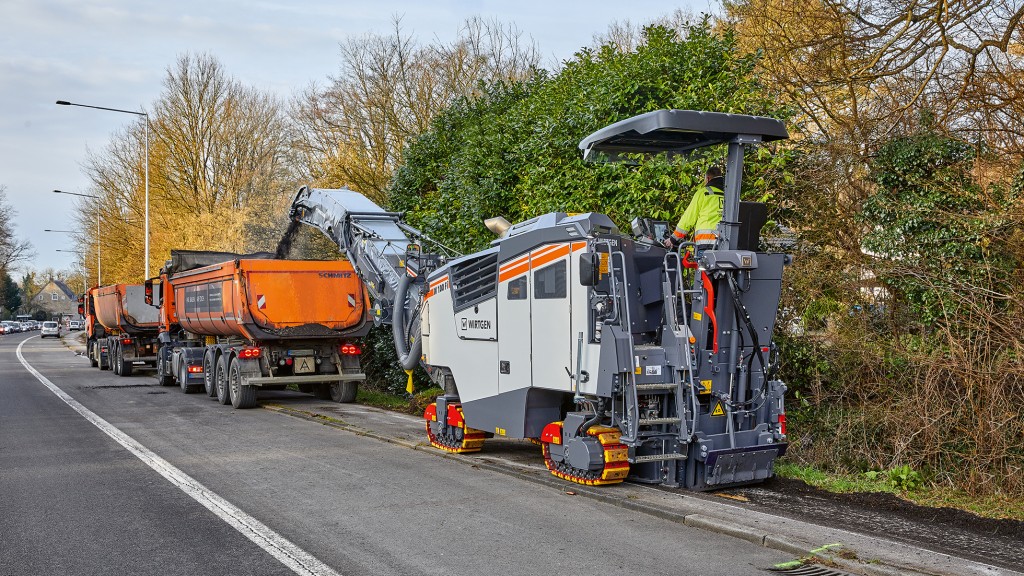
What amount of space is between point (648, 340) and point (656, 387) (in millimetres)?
692

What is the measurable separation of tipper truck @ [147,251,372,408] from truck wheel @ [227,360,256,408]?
0.02m

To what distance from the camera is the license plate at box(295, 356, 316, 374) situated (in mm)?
16500

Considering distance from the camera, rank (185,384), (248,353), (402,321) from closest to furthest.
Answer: (402,321) < (248,353) < (185,384)

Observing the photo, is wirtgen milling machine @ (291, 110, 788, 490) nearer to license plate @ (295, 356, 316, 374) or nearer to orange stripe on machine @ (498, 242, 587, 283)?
orange stripe on machine @ (498, 242, 587, 283)

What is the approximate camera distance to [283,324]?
15961 mm

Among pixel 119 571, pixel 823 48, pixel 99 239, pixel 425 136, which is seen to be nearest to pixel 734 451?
pixel 119 571

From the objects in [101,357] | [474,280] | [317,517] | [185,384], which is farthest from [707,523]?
[101,357]

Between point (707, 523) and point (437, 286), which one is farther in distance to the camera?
point (437, 286)

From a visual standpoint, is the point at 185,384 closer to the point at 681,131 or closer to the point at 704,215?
the point at 704,215

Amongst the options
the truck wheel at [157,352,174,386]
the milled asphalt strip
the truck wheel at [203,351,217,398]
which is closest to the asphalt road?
the milled asphalt strip

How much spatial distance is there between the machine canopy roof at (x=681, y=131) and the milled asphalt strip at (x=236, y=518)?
15.6 ft

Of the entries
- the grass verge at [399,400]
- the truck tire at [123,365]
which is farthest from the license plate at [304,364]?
the truck tire at [123,365]

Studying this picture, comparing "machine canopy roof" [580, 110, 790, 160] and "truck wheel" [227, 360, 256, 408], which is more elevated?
"machine canopy roof" [580, 110, 790, 160]

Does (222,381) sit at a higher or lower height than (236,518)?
higher
